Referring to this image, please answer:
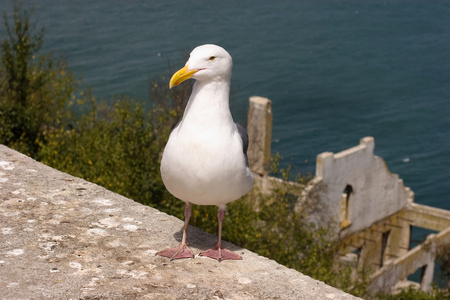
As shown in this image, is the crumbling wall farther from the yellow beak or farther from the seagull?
the yellow beak

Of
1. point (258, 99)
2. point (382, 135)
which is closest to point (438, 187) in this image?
point (382, 135)

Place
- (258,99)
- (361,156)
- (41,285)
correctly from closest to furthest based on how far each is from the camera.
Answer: (41,285) < (258,99) < (361,156)

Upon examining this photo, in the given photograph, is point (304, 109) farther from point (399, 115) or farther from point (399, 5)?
point (399, 5)

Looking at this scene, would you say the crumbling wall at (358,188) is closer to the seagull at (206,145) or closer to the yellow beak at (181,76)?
the seagull at (206,145)

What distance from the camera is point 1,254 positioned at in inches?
255

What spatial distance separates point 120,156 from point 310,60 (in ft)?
225

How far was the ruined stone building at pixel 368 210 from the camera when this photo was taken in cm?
4303

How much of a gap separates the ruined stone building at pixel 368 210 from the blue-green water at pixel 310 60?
9.97 meters

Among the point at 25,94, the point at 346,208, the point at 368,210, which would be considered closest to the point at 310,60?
the point at 368,210

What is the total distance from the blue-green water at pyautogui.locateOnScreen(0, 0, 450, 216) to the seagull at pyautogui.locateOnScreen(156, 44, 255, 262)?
55.5m

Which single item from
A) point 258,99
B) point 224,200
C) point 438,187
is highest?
point 224,200

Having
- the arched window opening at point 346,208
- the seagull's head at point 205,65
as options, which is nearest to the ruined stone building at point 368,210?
the arched window opening at point 346,208

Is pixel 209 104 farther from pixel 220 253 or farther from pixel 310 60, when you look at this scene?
pixel 310 60

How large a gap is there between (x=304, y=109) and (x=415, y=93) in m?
14.7
